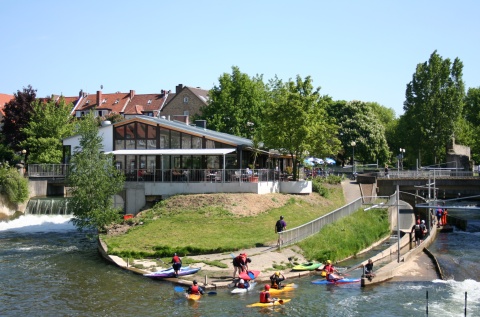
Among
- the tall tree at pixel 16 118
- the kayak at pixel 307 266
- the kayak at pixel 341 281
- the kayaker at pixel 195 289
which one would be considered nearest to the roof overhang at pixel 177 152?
the kayak at pixel 307 266

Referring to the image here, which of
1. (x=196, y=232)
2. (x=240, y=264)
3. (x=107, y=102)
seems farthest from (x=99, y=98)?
(x=240, y=264)

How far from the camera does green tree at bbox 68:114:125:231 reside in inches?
1651

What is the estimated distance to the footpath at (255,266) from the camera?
30.8m

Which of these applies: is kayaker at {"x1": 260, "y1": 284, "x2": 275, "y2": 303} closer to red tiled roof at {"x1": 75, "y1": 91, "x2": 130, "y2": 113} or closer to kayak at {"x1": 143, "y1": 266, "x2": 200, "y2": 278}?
kayak at {"x1": 143, "y1": 266, "x2": 200, "y2": 278}

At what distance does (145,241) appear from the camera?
125ft

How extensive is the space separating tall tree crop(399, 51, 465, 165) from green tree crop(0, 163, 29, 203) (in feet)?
190

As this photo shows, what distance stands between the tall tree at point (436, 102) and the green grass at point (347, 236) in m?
40.5

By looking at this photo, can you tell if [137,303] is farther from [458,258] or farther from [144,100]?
[144,100]

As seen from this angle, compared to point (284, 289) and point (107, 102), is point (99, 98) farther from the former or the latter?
Result: point (284, 289)

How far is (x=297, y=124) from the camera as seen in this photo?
178ft

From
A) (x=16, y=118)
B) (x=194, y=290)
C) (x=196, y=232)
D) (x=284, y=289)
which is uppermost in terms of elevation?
(x=16, y=118)

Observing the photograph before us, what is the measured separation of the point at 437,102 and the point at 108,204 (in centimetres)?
6082

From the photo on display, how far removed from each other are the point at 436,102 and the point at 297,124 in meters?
42.2

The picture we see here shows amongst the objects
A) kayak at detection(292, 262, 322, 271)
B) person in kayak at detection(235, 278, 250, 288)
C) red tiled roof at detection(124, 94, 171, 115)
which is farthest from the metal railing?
red tiled roof at detection(124, 94, 171, 115)
